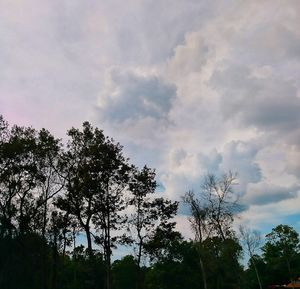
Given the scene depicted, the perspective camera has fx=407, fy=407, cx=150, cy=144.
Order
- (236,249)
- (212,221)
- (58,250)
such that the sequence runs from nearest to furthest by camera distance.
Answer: (58,250)
(212,221)
(236,249)

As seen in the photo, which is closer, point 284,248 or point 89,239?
point 89,239

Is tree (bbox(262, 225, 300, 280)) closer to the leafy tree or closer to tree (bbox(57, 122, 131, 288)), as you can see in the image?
the leafy tree

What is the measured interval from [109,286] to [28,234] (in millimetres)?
9194

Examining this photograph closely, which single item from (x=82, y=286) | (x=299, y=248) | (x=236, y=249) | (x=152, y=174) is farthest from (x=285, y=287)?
(x=152, y=174)

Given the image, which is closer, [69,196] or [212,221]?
[69,196]

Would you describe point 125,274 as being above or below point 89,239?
above

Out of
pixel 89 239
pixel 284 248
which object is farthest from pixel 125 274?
pixel 89 239

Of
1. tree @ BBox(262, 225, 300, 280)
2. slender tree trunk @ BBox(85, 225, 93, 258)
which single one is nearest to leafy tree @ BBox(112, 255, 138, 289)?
tree @ BBox(262, 225, 300, 280)

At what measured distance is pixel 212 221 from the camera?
4447 centimetres

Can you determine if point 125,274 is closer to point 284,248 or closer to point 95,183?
point 284,248

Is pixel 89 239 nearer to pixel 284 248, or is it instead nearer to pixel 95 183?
pixel 95 183

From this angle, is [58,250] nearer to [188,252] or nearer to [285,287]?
[188,252]

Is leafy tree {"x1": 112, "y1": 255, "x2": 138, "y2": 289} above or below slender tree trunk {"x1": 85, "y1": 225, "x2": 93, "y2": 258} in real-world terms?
above

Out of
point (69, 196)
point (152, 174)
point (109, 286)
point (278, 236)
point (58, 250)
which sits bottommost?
point (109, 286)
